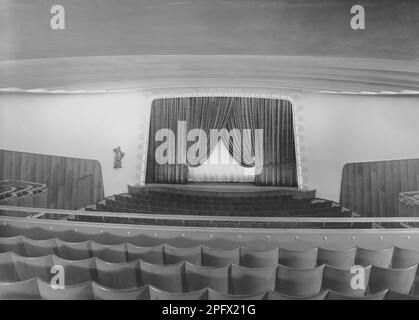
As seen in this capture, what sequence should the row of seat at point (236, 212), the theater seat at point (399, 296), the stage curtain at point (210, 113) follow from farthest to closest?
the stage curtain at point (210, 113)
the row of seat at point (236, 212)
the theater seat at point (399, 296)

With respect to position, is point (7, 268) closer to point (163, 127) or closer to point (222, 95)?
point (163, 127)

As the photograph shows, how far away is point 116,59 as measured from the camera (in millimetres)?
2961

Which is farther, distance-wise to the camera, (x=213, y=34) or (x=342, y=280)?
(x=213, y=34)

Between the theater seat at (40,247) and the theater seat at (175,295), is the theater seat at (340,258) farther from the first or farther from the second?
the theater seat at (40,247)

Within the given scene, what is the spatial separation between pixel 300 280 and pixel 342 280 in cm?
25

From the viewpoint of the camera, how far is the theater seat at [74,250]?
2.20 m

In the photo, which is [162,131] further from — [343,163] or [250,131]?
[343,163]

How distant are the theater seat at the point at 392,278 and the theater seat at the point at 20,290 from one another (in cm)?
187

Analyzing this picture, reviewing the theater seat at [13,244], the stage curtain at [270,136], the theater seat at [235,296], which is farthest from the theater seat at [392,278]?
the stage curtain at [270,136]

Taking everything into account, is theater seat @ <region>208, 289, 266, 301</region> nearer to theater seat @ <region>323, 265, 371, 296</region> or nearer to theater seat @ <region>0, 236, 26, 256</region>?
theater seat @ <region>323, 265, 371, 296</region>

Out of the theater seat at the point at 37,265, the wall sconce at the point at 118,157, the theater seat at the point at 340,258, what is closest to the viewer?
the theater seat at the point at 37,265

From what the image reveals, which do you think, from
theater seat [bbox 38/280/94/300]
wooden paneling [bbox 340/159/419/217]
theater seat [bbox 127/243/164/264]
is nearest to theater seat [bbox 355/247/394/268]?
theater seat [bbox 127/243/164/264]

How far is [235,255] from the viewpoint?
2.15m

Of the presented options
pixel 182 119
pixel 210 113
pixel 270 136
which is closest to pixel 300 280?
pixel 270 136
